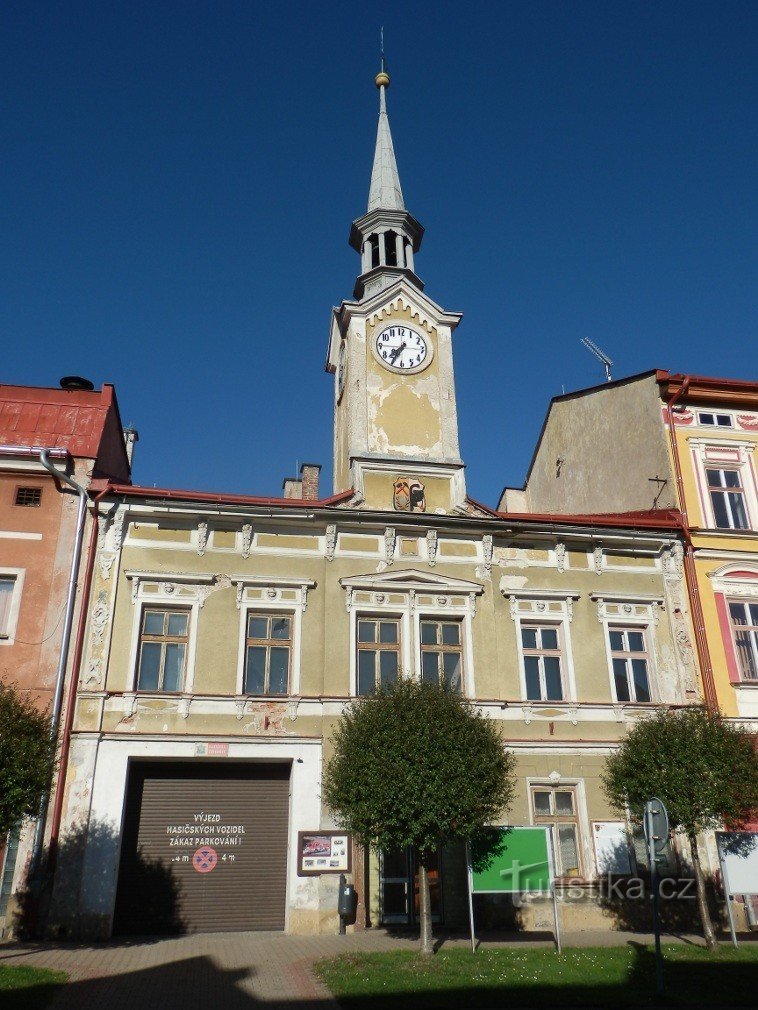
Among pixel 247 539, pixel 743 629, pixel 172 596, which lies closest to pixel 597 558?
pixel 743 629

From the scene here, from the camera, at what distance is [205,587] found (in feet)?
59.8

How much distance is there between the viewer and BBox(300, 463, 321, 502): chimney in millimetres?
23288

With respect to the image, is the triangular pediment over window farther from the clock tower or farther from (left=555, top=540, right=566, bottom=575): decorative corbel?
(left=555, top=540, right=566, bottom=575): decorative corbel

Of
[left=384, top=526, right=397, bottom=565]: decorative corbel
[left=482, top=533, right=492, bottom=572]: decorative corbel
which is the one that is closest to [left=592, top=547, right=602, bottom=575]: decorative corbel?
[left=482, top=533, right=492, bottom=572]: decorative corbel

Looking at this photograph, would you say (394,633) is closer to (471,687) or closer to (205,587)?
(471,687)

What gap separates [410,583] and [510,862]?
256 inches

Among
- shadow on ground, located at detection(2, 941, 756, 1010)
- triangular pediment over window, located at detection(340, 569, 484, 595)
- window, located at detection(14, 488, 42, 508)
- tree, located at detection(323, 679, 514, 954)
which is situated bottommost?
shadow on ground, located at detection(2, 941, 756, 1010)

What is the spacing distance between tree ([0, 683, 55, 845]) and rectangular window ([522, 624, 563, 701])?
10.5 meters

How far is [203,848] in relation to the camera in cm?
1686

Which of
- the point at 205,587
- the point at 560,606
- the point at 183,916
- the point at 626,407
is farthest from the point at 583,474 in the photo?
the point at 183,916

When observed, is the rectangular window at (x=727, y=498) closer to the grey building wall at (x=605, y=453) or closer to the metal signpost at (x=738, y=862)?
the grey building wall at (x=605, y=453)

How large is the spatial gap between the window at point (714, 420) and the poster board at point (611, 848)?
1110 cm

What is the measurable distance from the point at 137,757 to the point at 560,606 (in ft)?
33.4

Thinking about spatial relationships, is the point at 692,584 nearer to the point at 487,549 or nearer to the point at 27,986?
the point at 487,549
